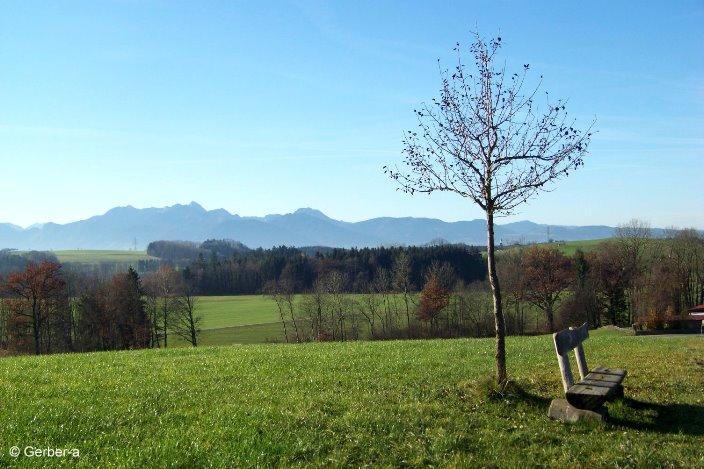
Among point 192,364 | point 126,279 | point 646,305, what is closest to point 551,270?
point 646,305

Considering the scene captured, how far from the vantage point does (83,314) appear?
203ft

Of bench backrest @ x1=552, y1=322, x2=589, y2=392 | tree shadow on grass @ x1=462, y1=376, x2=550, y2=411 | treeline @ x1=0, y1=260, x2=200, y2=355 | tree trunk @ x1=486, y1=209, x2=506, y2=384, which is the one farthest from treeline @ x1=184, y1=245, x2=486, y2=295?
bench backrest @ x1=552, y1=322, x2=589, y2=392

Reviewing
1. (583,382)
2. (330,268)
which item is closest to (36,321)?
(583,382)

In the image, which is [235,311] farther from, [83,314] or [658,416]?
[658,416]

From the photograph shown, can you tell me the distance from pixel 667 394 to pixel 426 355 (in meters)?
7.28

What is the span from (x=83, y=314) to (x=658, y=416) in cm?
6319

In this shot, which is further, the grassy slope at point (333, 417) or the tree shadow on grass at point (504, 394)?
the tree shadow on grass at point (504, 394)

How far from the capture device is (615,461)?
7496 mm

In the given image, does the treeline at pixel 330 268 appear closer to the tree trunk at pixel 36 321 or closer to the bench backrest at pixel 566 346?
the tree trunk at pixel 36 321

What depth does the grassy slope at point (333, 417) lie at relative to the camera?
7629 millimetres

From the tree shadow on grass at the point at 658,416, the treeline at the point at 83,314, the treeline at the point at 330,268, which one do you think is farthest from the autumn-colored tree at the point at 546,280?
the tree shadow on grass at the point at 658,416

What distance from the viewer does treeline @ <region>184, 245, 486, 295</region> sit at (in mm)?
108688

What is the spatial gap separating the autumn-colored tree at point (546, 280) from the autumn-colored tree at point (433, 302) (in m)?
11.7

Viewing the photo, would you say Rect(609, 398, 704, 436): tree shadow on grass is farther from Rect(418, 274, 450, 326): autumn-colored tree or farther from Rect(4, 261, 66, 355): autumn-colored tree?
Rect(418, 274, 450, 326): autumn-colored tree
